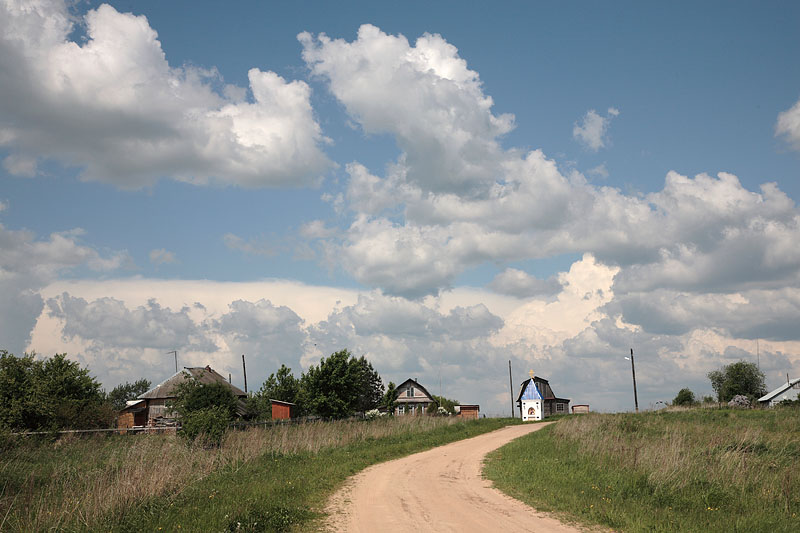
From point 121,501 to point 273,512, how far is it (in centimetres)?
345

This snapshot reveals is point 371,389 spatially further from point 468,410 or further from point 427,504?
point 427,504

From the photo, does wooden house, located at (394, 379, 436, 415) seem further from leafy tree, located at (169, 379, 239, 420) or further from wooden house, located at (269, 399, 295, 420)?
leafy tree, located at (169, 379, 239, 420)

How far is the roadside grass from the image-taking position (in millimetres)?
12812

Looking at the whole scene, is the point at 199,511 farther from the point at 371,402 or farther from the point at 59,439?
the point at 371,402

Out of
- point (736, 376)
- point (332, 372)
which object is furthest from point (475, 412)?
point (736, 376)

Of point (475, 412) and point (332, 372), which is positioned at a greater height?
point (332, 372)

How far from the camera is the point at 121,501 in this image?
12734mm

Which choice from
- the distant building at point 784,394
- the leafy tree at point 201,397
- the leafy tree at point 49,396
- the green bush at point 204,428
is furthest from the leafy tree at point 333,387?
the distant building at point 784,394

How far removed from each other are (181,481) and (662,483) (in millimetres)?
12981

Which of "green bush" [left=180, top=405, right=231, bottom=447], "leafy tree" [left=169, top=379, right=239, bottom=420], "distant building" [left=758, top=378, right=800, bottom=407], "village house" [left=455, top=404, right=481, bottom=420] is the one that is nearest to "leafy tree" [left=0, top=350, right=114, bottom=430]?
"leafy tree" [left=169, top=379, right=239, bottom=420]

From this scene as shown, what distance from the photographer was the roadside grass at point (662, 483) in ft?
42.0

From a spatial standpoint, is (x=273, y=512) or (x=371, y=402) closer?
(x=273, y=512)

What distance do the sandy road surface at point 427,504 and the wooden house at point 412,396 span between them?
70.5 meters

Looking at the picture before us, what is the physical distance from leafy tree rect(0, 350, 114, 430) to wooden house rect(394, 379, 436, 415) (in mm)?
53775
